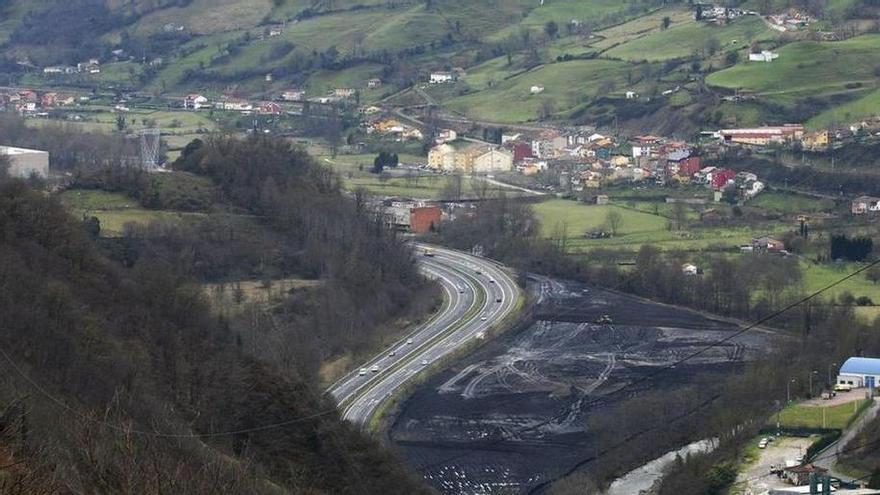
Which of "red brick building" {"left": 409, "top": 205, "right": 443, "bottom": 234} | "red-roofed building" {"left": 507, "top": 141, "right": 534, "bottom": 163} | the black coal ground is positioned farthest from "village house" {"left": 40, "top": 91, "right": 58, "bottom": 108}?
the black coal ground

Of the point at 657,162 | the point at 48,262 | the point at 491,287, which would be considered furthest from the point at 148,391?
the point at 657,162

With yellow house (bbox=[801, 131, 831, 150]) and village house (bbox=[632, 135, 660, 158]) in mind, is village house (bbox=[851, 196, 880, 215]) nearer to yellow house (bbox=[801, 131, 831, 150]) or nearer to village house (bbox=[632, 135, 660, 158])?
yellow house (bbox=[801, 131, 831, 150])

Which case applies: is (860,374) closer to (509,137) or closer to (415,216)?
(415,216)

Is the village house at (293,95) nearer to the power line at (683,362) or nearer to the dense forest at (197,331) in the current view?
the dense forest at (197,331)

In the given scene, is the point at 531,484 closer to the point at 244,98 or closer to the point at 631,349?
the point at 631,349

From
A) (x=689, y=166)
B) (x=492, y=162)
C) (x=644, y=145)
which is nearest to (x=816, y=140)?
(x=689, y=166)
